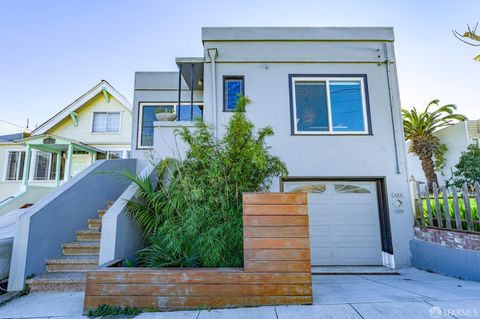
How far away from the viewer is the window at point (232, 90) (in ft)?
21.9

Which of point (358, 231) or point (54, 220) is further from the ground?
point (54, 220)

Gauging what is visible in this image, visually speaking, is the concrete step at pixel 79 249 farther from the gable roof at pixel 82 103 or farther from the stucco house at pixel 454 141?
the stucco house at pixel 454 141

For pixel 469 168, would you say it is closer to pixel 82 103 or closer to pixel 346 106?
pixel 346 106

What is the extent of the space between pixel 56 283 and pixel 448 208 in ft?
23.2

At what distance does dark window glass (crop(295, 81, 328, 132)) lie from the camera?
259 inches

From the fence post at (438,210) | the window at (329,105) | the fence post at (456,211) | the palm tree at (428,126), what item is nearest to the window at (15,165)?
the window at (329,105)

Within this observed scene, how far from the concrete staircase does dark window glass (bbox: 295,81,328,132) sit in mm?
5168

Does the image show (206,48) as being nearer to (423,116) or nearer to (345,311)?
(345,311)

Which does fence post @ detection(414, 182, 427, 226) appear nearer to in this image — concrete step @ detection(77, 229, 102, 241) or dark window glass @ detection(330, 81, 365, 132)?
dark window glass @ detection(330, 81, 365, 132)

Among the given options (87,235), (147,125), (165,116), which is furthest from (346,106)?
(87,235)

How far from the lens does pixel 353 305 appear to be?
317cm

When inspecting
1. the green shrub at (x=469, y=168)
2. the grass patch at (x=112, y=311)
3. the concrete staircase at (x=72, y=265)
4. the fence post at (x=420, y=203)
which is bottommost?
the grass patch at (x=112, y=311)

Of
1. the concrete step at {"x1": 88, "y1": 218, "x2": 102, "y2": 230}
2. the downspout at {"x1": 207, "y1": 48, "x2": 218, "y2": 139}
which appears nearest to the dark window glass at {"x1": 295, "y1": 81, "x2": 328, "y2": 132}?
the downspout at {"x1": 207, "y1": 48, "x2": 218, "y2": 139}

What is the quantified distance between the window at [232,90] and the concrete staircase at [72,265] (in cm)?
413
